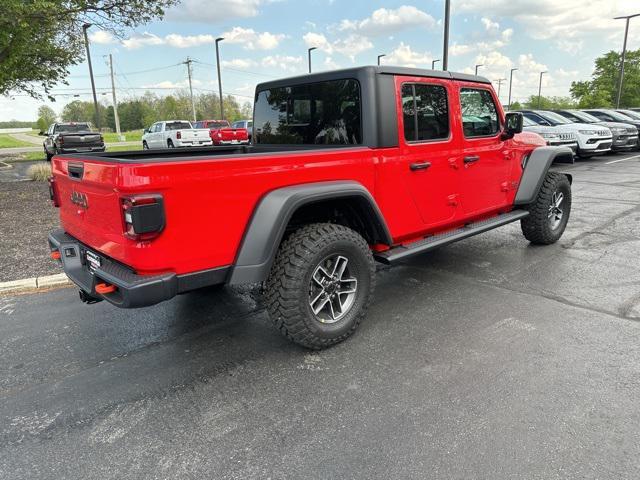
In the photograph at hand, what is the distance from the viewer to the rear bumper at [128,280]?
7.81ft

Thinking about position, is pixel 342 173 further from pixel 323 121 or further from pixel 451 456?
pixel 451 456

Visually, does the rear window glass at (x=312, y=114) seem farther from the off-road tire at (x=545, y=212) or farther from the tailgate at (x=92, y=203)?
the off-road tire at (x=545, y=212)

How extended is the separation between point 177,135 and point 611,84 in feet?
175

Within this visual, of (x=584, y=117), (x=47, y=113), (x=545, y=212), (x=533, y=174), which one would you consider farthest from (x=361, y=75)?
(x=47, y=113)

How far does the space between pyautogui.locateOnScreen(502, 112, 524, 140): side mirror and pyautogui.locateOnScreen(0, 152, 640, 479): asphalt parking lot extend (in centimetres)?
151

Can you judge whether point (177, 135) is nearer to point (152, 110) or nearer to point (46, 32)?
point (46, 32)

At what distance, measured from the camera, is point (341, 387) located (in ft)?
8.93

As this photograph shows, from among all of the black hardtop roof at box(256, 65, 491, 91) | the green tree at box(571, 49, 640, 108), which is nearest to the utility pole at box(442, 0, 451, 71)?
the black hardtop roof at box(256, 65, 491, 91)

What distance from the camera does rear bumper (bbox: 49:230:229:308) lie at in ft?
7.81

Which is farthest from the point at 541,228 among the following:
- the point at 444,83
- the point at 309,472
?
the point at 309,472

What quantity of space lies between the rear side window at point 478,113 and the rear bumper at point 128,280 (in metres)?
2.81

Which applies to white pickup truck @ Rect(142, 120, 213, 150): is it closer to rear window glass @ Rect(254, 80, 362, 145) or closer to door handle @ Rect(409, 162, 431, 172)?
rear window glass @ Rect(254, 80, 362, 145)

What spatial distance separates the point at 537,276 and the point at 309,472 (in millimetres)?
3424

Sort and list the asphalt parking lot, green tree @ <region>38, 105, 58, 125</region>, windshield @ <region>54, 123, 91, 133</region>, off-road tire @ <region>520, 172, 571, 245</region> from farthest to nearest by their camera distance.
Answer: green tree @ <region>38, 105, 58, 125</region> < windshield @ <region>54, 123, 91, 133</region> < off-road tire @ <region>520, 172, 571, 245</region> < the asphalt parking lot
